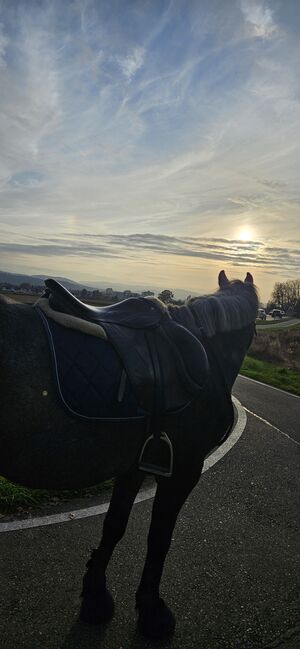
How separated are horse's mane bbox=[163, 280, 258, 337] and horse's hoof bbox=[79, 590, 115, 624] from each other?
Result: 2.00 meters

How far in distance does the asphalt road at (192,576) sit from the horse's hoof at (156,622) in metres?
0.06

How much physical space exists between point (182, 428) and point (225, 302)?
39.3 inches

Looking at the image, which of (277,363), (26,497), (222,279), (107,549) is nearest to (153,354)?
(222,279)

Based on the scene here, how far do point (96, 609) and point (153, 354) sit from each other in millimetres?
1855

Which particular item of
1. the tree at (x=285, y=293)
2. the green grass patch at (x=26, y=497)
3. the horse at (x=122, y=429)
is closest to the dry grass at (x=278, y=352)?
the green grass patch at (x=26, y=497)

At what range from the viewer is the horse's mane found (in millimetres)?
2617

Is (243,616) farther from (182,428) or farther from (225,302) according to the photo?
(225,302)

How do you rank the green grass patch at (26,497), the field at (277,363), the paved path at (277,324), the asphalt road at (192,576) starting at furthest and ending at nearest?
the paved path at (277,324), the field at (277,363), the green grass patch at (26,497), the asphalt road at (192,576)

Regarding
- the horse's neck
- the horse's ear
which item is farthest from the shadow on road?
the horse's ear

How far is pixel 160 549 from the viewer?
8.54 feet

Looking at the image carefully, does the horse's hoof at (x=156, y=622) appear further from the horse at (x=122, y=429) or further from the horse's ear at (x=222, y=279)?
the horse's ear at (x=222, y=279)

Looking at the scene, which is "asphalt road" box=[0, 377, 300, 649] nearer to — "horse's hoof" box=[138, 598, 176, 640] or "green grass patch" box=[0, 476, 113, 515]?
"horse's hoof" box=[138, 598, 176, 640]

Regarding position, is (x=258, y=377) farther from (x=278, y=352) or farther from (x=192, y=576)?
(x=192, y=576)

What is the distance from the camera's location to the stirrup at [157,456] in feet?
7.43
